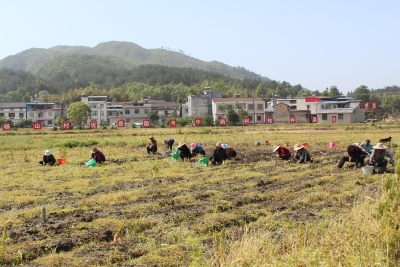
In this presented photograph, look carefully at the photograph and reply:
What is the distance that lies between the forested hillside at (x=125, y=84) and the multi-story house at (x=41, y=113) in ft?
73.0

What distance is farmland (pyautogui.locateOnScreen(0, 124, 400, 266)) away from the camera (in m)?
4.87

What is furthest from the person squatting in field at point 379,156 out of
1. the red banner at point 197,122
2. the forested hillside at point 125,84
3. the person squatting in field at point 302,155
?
the forested hillside at point 125,84

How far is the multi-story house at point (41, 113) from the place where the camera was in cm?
7512

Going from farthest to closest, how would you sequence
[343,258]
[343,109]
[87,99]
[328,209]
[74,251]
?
[87,99] < [343,109] < [328,209] < [74,251] < [343,258]

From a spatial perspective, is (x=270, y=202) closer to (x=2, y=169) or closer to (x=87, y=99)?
(x=2, y=169)

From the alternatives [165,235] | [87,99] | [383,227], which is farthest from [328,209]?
[87,99]

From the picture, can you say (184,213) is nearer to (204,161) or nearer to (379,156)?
(204,161)

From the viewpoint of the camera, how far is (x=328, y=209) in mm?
7102

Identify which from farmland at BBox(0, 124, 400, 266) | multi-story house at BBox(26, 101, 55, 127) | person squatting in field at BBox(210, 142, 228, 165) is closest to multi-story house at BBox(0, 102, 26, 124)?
multi-story house at BBox(26, 101, 55, 127)

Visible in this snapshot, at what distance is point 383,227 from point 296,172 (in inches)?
269

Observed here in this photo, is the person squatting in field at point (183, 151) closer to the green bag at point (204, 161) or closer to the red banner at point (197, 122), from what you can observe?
the green bag at point (204, 161)

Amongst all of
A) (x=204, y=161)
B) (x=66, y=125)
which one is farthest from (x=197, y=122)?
(x=204, y=161)

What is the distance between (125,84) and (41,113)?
58977 mm

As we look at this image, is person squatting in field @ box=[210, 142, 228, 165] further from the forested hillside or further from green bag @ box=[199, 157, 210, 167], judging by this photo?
the forested hillside
